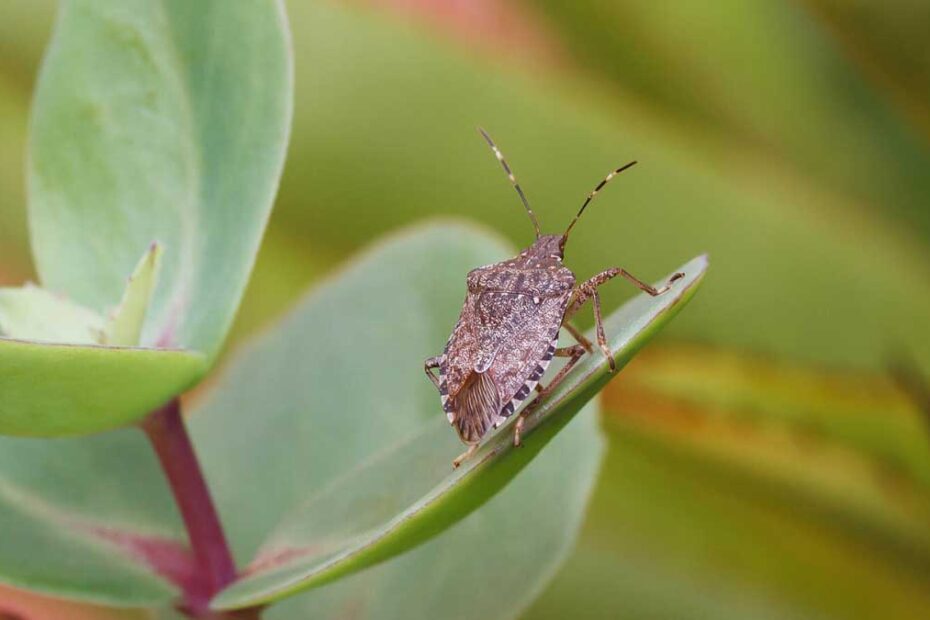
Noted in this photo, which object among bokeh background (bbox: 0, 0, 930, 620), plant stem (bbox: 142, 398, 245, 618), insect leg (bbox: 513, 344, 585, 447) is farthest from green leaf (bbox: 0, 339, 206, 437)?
bokeh background (bbox: 0, 0, 930, 620)

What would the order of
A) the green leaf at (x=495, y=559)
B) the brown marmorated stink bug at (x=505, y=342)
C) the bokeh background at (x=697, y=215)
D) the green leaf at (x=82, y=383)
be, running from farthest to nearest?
the bokeh background at (x=697, y=215) < the green leaf at (x=495, y=559) < the brown marmorated stink bug at (x=505, y=342) < the green leaf at (x=82, y=383)

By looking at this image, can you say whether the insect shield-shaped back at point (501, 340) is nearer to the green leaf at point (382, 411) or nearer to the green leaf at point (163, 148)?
the green leaf at point (382, 411)

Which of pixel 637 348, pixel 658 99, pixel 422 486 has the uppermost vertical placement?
pixel 658 99

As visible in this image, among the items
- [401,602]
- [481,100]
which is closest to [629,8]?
[481,100]

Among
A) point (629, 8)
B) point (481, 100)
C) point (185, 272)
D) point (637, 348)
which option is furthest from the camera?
point (629, 8)

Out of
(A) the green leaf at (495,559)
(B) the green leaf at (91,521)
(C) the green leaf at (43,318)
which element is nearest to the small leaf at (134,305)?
(C) the green leaf at (43,318)

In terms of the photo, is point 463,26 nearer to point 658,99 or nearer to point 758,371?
point 658,99

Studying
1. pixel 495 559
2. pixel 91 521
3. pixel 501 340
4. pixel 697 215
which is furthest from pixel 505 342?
pixel 697 215
